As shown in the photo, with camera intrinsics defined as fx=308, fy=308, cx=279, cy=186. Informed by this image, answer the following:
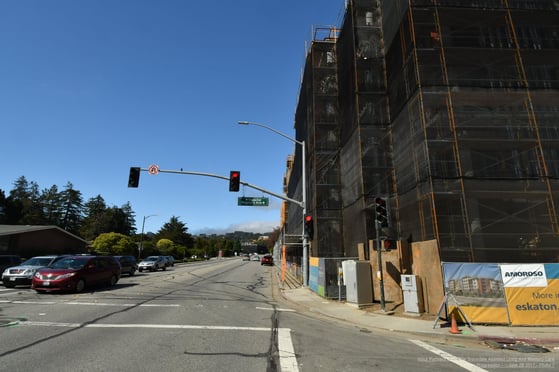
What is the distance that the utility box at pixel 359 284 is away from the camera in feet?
39.9

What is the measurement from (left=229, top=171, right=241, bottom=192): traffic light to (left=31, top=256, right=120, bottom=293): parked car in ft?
26.7

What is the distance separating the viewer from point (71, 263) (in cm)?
1537

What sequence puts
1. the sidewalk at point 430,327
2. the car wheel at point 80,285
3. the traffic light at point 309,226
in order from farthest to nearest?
1. the traffic light at point 309,226
2. the car wheel at point 80,285
3. the sidewalk at point 430,327

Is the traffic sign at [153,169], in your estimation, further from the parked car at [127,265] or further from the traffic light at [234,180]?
the parked car at [127,265]

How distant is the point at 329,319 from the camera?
1009cm

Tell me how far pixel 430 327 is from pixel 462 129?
887 cm

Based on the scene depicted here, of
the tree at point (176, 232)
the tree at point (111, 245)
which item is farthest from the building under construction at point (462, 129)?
the tree at point (176, 232)

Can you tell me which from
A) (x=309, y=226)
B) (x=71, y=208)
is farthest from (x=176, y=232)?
(x=309, y=226)

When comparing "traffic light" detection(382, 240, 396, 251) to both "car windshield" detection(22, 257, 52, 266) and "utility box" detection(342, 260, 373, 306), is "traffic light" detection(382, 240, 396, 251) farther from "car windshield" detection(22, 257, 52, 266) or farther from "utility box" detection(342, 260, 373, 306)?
"car windshield" detection(22, 257, 52, 266)

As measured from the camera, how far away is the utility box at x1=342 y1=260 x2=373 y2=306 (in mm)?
12148

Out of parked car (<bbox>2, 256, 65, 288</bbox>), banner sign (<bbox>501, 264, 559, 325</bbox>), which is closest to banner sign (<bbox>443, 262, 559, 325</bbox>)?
banner sign (<bbox>501, 264, 559, 325</bbox>)

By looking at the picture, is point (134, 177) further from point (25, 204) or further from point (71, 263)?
point (25, 204)

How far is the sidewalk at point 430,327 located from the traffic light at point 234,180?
714 cm

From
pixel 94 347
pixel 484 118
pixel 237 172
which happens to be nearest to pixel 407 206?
pixel 484 118
